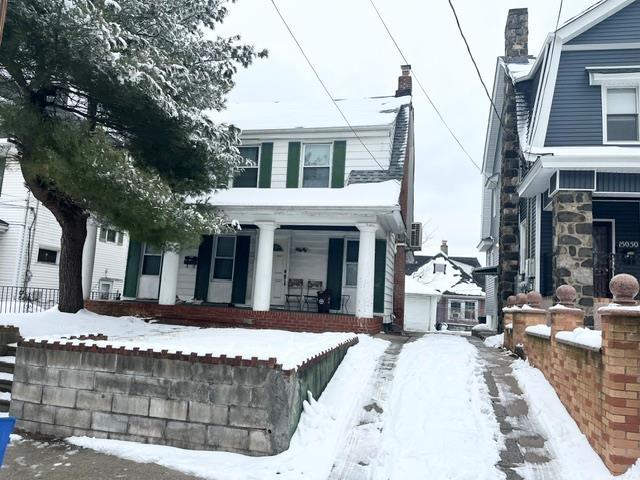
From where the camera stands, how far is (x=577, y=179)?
9.41 meters

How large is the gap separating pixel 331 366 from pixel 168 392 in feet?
7.96

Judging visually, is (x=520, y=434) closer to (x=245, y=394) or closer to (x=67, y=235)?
(x=245, y=394)

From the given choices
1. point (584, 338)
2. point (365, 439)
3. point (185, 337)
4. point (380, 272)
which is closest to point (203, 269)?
point (380, 272)

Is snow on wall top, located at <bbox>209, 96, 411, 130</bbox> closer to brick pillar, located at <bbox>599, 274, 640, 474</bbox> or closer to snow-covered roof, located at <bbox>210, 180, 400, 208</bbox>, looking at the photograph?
snow-covered roof, located at <bbox>210, 180, 400, 208</bbox>

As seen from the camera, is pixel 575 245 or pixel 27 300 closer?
pixel 575 245

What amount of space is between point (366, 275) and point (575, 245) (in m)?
4.26

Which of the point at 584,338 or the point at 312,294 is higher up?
the point at 312,294

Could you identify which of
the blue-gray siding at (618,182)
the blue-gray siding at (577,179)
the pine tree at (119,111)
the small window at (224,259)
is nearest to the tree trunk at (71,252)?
the pine tree at (119,111)

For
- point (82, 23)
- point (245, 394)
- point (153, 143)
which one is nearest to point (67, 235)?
point (153, 143)

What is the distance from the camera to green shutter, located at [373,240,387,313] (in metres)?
13.4

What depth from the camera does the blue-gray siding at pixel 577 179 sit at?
30.7ft

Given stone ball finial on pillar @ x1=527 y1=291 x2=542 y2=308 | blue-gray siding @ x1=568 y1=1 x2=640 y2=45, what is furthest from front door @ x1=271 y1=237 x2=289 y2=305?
blue-gray siding @ x1=568 y1=1 x2=640 y2=45

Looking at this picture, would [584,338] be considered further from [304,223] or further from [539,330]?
[304,223]

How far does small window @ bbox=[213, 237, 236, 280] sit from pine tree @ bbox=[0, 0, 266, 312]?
329 centimetres
